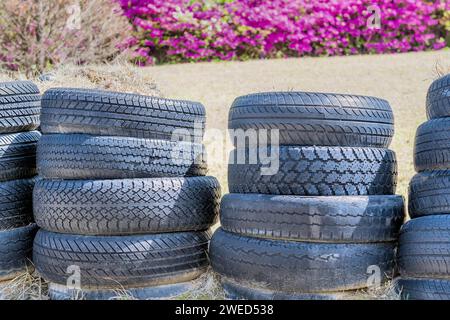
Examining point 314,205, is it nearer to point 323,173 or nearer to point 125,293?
point 323,173

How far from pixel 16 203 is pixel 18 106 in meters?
0.64

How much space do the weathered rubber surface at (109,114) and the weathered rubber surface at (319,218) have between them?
72 centimetres

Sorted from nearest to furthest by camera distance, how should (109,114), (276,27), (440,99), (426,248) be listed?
(426,248)
(440,99)
(109,114)
(276,27)

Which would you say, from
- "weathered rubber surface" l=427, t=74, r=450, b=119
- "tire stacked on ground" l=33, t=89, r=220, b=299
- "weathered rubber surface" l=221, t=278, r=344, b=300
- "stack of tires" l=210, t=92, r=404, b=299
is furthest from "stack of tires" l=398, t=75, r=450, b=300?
"tire stacked on ground" l=33, t=89, r=220, b=299

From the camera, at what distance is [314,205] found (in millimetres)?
3318

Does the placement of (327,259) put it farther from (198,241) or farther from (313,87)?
(313,87)

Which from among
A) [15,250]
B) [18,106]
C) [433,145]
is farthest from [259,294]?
[18,106]

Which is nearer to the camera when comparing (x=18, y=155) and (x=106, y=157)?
(x=106, y=157)

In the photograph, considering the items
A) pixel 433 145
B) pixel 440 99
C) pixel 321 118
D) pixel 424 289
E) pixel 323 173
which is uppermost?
pixel 440 99

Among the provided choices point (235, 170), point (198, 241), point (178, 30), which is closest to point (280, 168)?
point (235, 170)

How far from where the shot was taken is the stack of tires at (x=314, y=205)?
10.9 feet

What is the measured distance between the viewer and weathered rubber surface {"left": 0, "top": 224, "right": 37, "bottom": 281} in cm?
389

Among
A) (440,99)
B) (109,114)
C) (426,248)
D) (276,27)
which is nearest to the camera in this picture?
(426,248)

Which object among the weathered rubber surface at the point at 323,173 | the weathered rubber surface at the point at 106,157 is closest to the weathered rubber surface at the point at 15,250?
the weathered rubber surface at the point at 106,157
